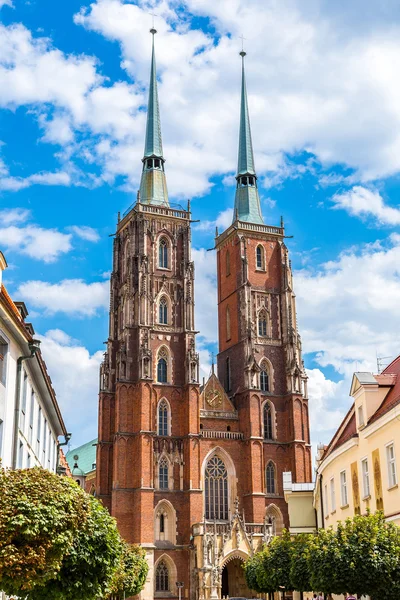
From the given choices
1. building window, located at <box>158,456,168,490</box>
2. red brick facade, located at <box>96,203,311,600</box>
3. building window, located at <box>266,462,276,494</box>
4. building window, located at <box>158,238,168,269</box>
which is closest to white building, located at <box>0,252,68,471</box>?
red brick facade, located at <box>96,203,311,600</box>

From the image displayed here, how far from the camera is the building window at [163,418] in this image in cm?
7350

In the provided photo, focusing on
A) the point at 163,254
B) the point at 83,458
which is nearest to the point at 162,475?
the point at 163,254

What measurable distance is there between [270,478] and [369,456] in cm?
4767

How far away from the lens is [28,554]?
15.4 meters

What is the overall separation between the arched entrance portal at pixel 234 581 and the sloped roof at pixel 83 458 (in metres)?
47.9

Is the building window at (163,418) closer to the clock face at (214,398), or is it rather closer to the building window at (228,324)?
the clock face at (214,398)

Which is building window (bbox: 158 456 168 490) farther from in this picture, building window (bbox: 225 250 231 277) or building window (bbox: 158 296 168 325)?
building window (bbox: 225 250 231 277)

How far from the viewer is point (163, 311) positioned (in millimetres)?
78000

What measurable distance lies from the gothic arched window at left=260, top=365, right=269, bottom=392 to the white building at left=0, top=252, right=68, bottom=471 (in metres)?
46.0

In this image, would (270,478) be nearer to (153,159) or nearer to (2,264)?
(153,159)

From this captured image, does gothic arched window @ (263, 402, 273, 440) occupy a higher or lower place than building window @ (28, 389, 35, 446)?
higher

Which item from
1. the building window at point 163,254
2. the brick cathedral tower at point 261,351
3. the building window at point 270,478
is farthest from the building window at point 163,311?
the building window at point 270,478

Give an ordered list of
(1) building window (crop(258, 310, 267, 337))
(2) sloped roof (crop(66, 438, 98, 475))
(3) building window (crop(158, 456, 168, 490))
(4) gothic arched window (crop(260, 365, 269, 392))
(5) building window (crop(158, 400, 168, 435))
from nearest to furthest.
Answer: (3) building window (crop(158, 456, 168, 490)) → (5) building window (crop(158, 400, 168, 435)) → (4) gothic arched window (crop(260, 365, 269, 392)) → (1) building window (crop(258, 310, 267, 337)) → (2) sloped roof (crop(66, 438, 98, 475))

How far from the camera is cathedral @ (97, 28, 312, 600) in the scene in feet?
229
